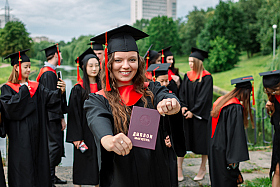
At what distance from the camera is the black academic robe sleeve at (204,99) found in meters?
4.27

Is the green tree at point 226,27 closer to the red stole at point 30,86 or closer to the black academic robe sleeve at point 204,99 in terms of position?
the black academic robe sleeve at point 204,99

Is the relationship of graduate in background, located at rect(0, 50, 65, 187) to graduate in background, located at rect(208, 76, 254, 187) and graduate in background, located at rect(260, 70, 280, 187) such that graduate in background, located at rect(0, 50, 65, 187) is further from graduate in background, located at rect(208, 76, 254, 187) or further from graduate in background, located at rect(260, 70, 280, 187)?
graduate in background, located at rect(260, 70, 280, 187)

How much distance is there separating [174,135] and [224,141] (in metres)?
1.62

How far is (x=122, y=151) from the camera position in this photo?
1270 millimetres

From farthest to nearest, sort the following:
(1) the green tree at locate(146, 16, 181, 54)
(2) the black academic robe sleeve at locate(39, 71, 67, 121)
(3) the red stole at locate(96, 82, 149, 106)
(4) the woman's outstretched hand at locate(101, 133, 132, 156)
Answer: (1) the green tree at locate(146, 16, 181, 54) < (2) the black academic robe sleeve at locate(39, 71, 67, 121) < (3) the red stole at locate(96, 82, 149, 106) < (4) the woman's outstretched hand at locate(101, 133, 132, 156)

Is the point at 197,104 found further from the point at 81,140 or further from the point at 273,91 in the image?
the point at 81,140

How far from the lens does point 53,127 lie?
13.1 ft

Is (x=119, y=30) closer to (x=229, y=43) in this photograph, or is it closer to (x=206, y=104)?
(x=206, y=104)

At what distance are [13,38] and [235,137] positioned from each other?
10.2 metres

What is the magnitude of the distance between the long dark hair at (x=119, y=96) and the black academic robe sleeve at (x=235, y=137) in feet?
5.52

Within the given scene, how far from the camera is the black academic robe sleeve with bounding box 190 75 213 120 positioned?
4273 mm

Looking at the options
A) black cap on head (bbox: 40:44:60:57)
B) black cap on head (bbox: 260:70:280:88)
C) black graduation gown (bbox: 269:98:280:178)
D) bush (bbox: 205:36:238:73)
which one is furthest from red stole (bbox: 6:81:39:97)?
bush (bbox: 205:36:238:73)

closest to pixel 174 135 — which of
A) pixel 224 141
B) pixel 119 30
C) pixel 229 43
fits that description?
pixel 119 30

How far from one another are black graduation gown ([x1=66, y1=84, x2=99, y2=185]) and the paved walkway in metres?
0.61
